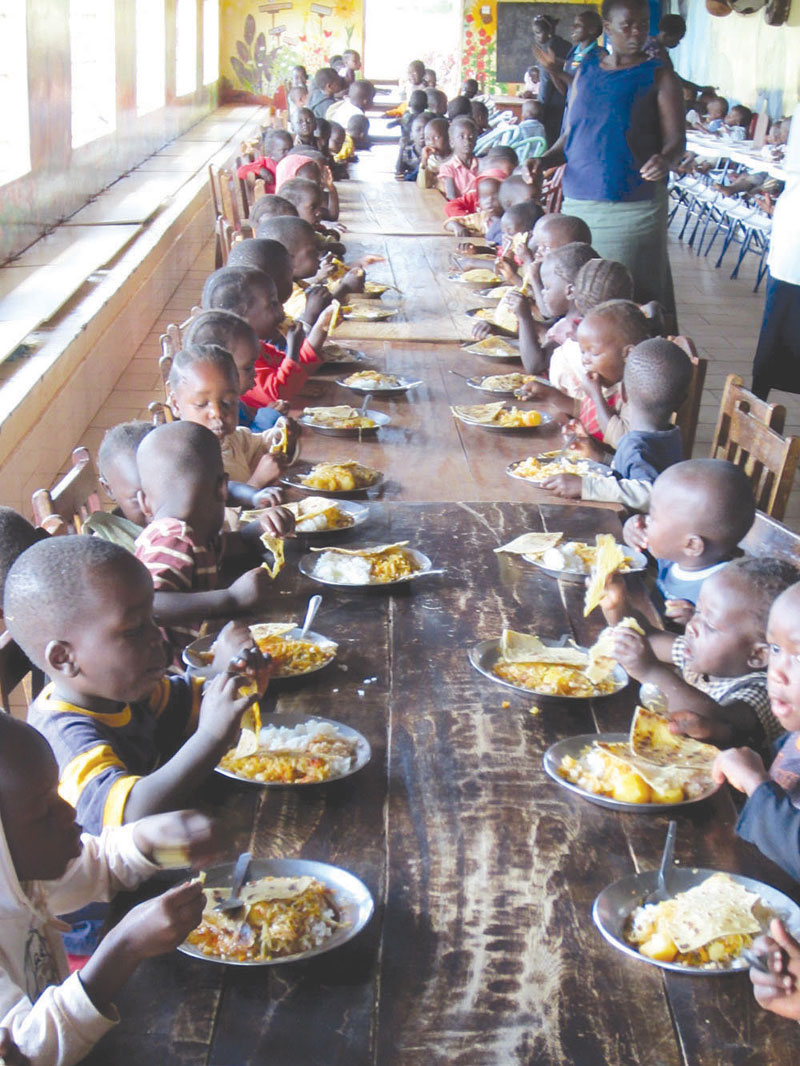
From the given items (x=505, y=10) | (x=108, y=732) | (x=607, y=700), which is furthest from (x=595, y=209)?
(x=505, y=10)

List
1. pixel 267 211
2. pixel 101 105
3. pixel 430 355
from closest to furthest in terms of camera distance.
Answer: pixel 430 355
pixel 267 211
pixel 101 105

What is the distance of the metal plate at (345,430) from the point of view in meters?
3.03

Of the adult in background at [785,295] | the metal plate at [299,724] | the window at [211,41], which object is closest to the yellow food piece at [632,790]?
the metal plate at [299,724]

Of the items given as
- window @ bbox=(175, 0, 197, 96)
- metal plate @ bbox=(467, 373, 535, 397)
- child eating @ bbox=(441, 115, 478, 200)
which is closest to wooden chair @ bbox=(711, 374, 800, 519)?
metal plate @ bbox=(467, 373, 535, 397)

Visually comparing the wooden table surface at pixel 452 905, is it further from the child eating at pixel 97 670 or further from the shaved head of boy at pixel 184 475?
the shaved head of boy at pixel 184 475

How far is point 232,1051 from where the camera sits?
1068 millimetres

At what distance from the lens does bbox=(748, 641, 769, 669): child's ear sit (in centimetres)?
188

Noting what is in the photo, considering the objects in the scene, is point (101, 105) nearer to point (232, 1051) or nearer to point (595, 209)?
point (595, 209)

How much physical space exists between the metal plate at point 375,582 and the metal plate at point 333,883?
851 millimetres

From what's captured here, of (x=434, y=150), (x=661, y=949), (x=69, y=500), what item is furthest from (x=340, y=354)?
(x=434, y=150)

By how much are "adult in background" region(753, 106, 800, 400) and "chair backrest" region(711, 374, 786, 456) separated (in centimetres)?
160

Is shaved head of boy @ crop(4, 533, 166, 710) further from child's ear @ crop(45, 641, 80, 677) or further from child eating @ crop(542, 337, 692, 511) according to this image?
child eating @ crop(542, 337, 692, 511)

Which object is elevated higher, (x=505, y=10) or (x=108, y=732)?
(x=505, y=10)

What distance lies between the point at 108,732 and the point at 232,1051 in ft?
2.03
